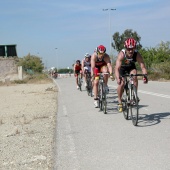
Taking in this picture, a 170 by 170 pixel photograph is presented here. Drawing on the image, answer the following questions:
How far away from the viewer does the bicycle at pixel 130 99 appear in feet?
26.3

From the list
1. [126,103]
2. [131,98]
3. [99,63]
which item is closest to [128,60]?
[131,98]

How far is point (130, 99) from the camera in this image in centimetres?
832

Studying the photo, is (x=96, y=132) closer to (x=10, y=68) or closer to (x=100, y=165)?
(x=100, y=165)

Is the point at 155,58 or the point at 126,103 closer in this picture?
the point at 126,103

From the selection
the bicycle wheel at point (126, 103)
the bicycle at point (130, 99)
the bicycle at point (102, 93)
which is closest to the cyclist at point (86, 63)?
the bicycle at point (102, 93)

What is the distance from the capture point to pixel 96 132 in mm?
7633

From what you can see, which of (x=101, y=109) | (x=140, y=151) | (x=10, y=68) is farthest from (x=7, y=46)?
(x=140, y=151)

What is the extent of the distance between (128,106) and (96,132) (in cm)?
129

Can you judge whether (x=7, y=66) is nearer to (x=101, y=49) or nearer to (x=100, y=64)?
(x=100, y=64)

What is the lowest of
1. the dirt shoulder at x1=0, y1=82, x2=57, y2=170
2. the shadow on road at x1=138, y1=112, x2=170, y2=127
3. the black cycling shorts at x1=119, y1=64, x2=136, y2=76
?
the dirt shoulder at x1=0, y1=82, x2=57, y2=170

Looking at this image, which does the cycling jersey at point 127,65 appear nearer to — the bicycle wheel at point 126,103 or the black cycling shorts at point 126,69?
the black cycling shorts at point 126,69

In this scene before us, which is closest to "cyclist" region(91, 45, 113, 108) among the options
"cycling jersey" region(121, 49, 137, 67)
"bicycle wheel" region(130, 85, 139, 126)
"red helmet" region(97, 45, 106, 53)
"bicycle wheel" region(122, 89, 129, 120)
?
"red helmet" region(97, 45, 106, 53)

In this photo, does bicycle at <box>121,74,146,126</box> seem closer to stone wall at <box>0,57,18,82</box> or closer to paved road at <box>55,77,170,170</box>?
paved road at <box>55,77,170,170</box>

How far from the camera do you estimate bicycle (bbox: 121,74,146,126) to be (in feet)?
26.3
